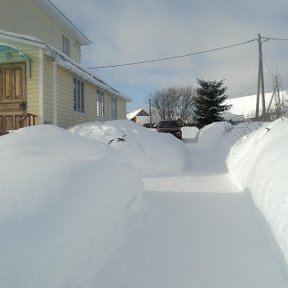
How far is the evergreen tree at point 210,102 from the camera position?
1518 inches

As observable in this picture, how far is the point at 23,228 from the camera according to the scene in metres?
2.52

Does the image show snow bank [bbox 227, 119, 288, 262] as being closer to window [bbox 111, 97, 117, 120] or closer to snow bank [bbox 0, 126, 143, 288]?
snow bank [bbox 0, 126, 143, 288]

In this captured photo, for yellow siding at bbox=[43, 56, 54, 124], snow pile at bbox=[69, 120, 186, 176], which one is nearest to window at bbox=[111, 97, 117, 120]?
yellow siding at bbox=[43, 56, 54, 124]

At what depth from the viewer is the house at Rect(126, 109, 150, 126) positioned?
7096 centimetres

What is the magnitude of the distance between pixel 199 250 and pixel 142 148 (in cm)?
587

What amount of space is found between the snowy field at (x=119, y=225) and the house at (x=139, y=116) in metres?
64.9

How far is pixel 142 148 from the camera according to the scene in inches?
380

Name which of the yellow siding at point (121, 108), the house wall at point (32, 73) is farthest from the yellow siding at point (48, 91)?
the yellow siding at point (121, 108)

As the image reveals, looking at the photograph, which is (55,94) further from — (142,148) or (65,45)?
(65,45)

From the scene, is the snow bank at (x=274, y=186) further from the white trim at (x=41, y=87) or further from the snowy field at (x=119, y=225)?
the white trim at (x=41, y=87)

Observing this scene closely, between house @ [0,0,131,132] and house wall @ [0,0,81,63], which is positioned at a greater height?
house wall @ [0,0,81,63]

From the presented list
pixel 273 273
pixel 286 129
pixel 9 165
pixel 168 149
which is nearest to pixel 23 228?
pixel 9 165

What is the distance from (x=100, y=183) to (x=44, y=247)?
5.11 feet

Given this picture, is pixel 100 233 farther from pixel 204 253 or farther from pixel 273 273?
pixel 273 273
